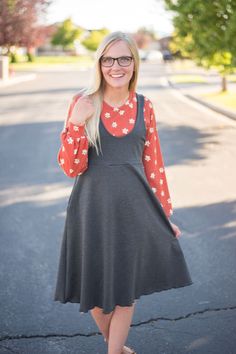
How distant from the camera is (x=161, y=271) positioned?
2.63 metres

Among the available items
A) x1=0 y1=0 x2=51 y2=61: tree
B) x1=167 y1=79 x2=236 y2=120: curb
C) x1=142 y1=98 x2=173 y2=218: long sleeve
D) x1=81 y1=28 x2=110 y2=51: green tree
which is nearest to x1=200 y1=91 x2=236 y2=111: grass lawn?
x1=167 y1=79 x2=236 y2=120: curb

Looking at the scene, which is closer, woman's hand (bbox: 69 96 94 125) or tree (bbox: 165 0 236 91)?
woman's hand (bbox: 69 96 94 125)

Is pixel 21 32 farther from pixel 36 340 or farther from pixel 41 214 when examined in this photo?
pixel 36 340

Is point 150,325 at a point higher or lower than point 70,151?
lower

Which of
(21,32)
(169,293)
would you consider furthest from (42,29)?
(169,293)

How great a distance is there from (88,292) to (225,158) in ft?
21.2

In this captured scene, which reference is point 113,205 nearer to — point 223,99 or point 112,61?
point 112,61

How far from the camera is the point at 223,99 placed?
691 inches

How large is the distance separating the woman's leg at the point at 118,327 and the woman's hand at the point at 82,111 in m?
1.01

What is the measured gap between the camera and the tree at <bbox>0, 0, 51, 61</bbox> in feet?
104

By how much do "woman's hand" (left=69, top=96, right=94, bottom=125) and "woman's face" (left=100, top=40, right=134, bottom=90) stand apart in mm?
170

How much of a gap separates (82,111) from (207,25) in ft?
35.8

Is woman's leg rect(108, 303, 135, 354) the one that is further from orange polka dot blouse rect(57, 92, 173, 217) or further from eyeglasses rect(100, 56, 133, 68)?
eyeglasses rect(100, 56, 133, 68)

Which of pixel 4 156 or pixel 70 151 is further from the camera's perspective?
pixel 4 156
